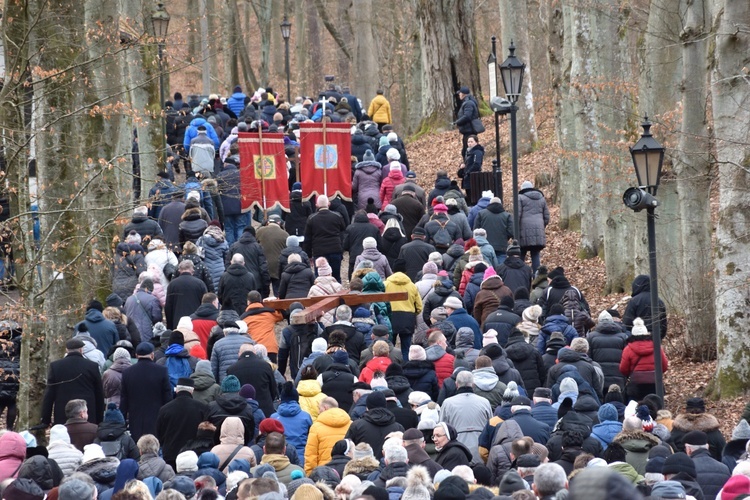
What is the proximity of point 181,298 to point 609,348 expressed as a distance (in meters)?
6.22

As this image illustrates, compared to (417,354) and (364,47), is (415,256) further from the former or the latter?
(364,47)

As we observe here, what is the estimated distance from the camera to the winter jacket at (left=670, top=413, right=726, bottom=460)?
10516 millimetres

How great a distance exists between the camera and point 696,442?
32.4 feet

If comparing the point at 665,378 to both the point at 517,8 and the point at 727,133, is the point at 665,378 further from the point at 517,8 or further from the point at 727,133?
the point at 517,8

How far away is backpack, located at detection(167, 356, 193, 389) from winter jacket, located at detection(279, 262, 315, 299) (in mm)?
3738

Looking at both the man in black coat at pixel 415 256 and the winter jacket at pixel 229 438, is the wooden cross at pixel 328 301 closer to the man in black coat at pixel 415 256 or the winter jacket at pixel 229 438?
the man in black coat at pixel 415 256

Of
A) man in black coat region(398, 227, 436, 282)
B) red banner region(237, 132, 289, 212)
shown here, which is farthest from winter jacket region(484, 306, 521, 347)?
red banner region(237, 132, 289, 212)

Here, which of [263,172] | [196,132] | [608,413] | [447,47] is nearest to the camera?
[608,413]

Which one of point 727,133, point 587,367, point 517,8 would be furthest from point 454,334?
point 517,8

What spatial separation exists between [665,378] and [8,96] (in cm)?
895

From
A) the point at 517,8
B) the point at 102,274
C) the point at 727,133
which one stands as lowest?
the point at 102,274

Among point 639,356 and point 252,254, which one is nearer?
point 639,356

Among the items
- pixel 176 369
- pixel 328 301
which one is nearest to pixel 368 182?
pixel 328 301

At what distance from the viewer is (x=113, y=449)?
36.2 ft
